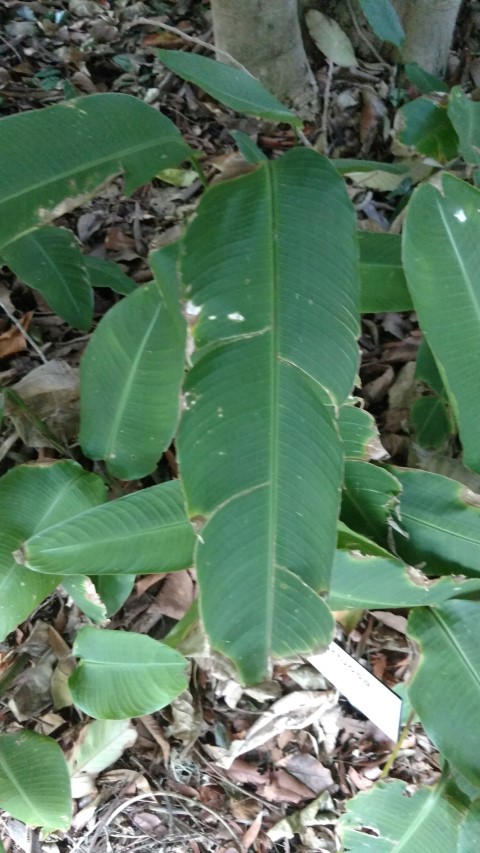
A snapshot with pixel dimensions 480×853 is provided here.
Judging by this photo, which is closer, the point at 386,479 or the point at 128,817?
the point at 386,479

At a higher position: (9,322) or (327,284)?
(327,284)

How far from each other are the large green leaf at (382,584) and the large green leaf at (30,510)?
41cm

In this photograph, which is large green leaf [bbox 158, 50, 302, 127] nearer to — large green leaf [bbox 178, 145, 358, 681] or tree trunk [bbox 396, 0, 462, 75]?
large green leaf [bbox 178, 145, 358, 681]

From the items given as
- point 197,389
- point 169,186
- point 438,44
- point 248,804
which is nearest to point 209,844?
point 248,804

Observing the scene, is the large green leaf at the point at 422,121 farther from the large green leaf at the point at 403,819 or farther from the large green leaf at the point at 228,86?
the large green leaf at the point at 403,819

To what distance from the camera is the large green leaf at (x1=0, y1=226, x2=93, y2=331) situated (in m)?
1.06

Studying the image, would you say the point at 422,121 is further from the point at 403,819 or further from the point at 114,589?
the point at 403,819

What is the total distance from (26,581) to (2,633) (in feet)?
0.27

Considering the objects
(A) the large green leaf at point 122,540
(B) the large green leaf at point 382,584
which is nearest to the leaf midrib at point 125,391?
(A) the large green leaf at point 122,540

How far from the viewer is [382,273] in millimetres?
934

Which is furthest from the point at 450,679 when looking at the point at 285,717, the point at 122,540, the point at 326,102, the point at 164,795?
the point at 326,102

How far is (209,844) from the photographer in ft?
3.73

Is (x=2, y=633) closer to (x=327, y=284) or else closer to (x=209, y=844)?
(x=209, y=844)

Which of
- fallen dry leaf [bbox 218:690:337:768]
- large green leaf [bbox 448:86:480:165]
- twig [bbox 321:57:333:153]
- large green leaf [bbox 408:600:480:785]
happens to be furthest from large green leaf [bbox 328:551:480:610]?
twig [bbox 321:57:333:153]
